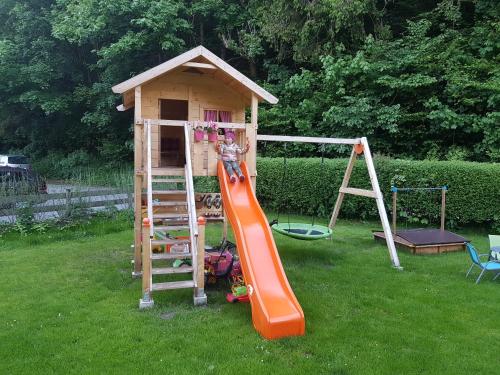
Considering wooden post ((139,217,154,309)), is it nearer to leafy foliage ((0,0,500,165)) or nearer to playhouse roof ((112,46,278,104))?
playhouse roof ((112,46,278,104))

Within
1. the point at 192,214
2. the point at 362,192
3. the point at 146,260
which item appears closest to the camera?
the point at 146,260

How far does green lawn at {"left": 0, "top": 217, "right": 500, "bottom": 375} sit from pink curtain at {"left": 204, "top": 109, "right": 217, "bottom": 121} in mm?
2878

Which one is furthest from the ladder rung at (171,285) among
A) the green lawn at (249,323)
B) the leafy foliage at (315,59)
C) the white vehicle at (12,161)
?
the white vehicle at (12,161)

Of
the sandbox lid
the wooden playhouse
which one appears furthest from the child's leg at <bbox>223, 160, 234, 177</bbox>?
the sandbox lid

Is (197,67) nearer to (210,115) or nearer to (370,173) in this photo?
(210,115)

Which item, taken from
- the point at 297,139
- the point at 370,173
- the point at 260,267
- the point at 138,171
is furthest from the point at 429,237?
the point at 138,171

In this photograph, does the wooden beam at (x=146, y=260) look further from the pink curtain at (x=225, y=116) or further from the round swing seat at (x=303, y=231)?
the pink curtain at (x=225, y=116)

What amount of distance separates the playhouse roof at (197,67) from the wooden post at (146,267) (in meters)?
2.29

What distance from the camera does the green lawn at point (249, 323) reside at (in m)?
4.16

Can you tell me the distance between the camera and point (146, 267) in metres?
5.51

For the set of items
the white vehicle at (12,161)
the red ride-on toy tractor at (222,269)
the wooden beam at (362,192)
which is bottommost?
the red ride-on toy tractor at (222,269)

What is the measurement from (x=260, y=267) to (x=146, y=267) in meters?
1.42

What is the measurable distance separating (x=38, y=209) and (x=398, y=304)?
8169 mm

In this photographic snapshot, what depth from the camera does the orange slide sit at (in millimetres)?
4781
